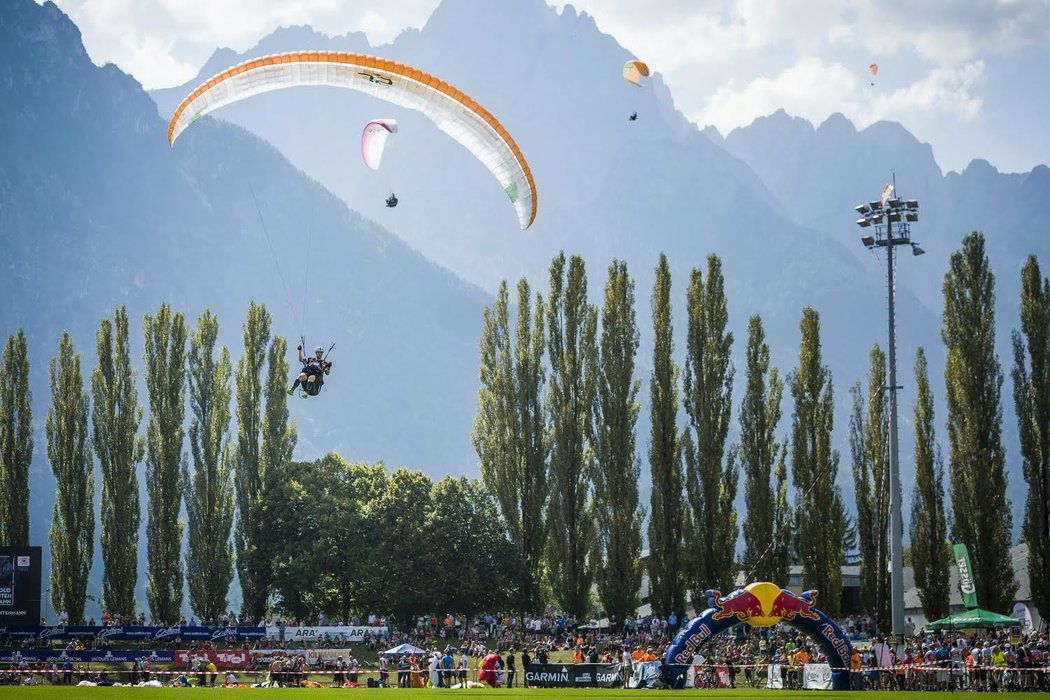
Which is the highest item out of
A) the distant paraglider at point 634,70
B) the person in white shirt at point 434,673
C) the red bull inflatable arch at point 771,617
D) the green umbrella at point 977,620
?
the distant paraglider at point 634,70

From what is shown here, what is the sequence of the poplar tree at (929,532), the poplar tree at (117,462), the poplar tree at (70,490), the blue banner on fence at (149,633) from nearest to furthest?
the blue banner on fence at (149,633) < the poplar tree at (929,532) < the poplar tree at (117,462) < the poplar tree at (70,490)

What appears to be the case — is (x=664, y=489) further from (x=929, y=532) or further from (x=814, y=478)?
(x=929, y=532)

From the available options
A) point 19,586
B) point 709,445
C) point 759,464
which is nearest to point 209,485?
point 19,586

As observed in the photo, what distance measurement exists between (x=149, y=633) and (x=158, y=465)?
10874 mm

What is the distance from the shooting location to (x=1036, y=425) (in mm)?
38719

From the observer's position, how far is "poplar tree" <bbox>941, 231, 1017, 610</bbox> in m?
36.8

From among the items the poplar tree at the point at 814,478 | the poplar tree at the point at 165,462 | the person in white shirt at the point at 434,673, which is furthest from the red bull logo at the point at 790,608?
the poplar tree at the point at 165,462

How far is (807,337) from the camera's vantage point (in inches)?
1665

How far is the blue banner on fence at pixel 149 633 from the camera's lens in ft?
114

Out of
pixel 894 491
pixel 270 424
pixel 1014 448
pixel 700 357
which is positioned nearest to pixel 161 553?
pixel 270 424

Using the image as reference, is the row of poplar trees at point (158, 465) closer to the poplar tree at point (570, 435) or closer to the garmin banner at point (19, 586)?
the garmin banner at point (19, 586)

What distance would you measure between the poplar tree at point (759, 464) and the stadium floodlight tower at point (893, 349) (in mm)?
8068

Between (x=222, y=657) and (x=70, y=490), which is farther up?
(x=70, y=490)

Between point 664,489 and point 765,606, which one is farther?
point 664,489
